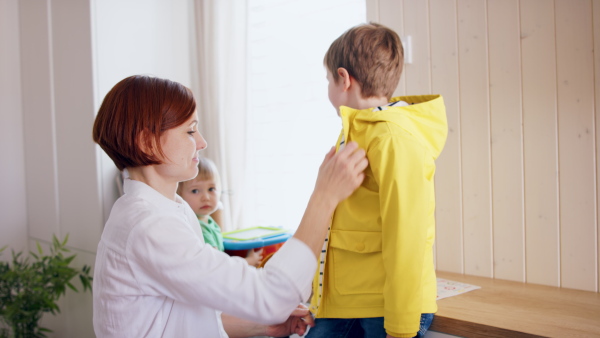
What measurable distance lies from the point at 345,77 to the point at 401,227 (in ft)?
1.50

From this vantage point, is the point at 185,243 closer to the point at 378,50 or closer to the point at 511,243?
the point at 378,50

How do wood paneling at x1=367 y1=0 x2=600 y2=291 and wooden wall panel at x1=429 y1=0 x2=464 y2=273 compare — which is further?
wooden wall panel at x1=429 y1=0 x2=464 y2=273

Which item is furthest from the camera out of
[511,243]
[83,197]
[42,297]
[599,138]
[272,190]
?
[272,190]

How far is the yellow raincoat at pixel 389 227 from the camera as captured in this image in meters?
1.19

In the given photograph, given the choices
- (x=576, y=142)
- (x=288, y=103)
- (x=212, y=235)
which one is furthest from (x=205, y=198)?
(x=576, y=142)

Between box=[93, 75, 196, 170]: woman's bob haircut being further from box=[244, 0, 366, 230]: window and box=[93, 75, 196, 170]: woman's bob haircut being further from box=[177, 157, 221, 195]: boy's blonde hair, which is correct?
box=[244, 0, 366, 230]: window

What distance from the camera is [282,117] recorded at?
2.73 metres

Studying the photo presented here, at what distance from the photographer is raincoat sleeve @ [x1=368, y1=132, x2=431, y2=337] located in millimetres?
1176

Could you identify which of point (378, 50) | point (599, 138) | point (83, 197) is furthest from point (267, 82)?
point (599, 138)

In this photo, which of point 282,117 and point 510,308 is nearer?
point 510,308

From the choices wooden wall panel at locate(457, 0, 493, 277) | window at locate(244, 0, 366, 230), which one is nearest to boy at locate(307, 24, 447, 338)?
wooden wall panel at locate(457, 0, 493, 277)

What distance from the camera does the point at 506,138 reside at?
1.91 metres

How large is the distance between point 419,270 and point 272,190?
1642 millimetres

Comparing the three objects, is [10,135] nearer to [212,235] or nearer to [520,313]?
[212,235]
